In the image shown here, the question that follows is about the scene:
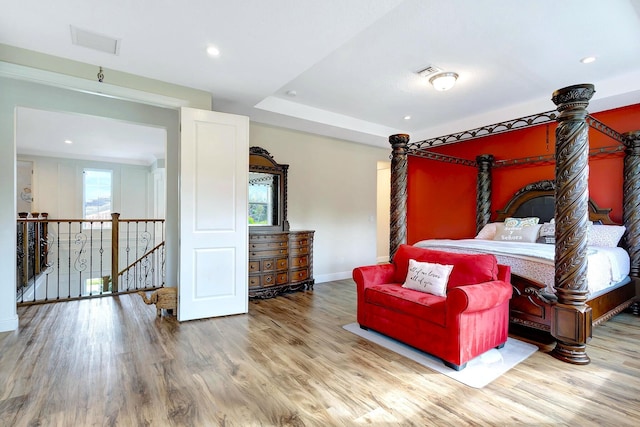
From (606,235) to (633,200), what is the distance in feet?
1.74

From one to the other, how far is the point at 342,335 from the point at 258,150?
2.91 m

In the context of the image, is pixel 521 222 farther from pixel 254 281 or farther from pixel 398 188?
pixel 254 281

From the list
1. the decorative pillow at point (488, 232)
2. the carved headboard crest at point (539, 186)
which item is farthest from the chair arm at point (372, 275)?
the carved headboard crest at point (539, 186)

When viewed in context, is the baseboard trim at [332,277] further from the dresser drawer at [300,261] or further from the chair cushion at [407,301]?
the chair cushion at [407,301]

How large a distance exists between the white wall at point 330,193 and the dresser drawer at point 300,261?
629 millimetres

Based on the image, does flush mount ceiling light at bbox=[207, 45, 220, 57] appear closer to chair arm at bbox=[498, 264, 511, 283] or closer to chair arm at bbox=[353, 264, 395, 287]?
chair arm at bbox=[353, 264, 395, 287]

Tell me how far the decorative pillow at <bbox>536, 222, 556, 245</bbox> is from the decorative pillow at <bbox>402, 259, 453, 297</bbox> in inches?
79.7

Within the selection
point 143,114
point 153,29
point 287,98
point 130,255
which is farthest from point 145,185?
point 153,29

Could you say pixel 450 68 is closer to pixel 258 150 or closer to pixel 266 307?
pixel 258 150

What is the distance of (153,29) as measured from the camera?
2.45m

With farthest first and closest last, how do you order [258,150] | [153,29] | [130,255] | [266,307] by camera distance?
1. [130,255]
2. [258,150]
3. [266,307]
4. [153,29]

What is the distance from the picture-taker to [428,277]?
9.21ft

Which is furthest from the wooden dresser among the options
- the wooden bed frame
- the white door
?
the wooden bed frame

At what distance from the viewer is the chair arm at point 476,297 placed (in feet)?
7.30
